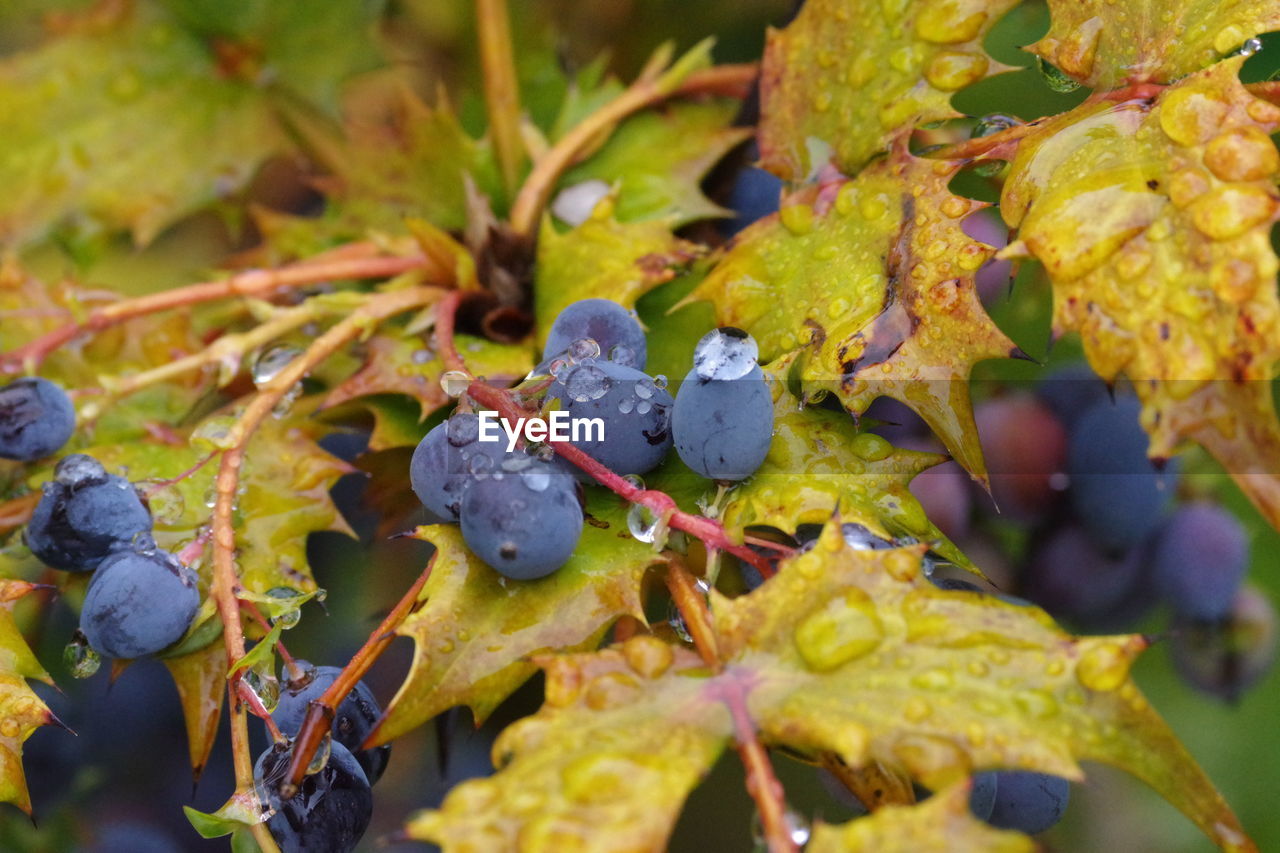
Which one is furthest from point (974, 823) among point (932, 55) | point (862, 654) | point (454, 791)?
point (932, 55)

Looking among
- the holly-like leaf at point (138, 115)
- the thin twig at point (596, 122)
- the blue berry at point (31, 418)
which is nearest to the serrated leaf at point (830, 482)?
the thin twig at point (596, 122)

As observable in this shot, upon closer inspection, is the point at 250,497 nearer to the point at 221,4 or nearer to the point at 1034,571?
the point at 221,4

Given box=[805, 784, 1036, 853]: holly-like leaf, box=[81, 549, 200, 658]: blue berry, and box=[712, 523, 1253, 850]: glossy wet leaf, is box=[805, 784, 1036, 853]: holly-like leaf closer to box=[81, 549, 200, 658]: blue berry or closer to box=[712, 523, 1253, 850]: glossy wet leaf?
box=[712, 523, 1253, 850]: glossy wet leaf

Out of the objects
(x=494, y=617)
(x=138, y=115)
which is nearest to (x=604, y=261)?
(x=494, y=617)

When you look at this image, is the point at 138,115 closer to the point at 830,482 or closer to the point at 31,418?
the point at 31,418

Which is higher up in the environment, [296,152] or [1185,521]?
[296,152]

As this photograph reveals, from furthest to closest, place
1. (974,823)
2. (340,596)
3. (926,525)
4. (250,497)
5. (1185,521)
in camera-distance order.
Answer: (1185,521) → (340,596) → (250,497) → (926,525) → (974,823)

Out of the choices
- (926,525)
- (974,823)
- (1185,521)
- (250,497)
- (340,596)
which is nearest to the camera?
(974,823)

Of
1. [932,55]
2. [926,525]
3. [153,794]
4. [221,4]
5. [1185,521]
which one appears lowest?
[1185,521]
